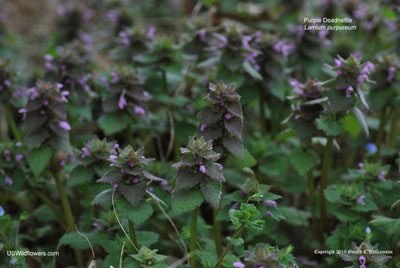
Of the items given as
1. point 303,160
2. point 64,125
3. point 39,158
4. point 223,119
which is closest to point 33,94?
point 64,125

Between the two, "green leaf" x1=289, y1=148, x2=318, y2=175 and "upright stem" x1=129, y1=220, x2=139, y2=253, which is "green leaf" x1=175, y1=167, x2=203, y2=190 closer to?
"upright stem" x1=129, y1=220, x2=139, y2=253

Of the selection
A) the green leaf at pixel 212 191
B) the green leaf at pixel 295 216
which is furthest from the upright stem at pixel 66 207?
the green leaf at pixel 295 216

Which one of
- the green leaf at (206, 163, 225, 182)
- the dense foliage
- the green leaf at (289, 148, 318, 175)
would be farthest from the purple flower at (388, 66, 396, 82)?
the green leaf at (206, 163, 225, 182)

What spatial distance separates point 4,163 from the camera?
9.02 feet

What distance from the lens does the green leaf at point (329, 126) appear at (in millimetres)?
2573

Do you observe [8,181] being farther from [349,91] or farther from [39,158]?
[349,91]

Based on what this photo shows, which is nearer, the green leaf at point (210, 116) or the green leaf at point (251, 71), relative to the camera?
the green leaf at point (210, 116)

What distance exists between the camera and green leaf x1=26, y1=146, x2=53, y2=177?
8.63ft

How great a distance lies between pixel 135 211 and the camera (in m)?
2.14

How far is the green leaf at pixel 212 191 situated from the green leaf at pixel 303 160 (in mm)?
837

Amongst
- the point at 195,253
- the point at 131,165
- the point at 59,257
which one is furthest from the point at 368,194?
the point at 59,257

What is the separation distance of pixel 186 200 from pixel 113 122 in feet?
3.78

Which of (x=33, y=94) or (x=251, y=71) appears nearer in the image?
(x=33, y=94)

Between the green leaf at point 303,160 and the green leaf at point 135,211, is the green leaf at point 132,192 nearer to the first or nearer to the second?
the green leaf at point 135,211
